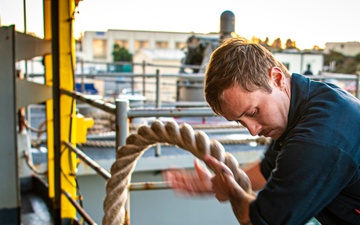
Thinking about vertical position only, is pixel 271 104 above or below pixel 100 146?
above

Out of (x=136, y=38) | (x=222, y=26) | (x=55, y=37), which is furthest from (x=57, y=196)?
(x=136, y=38)

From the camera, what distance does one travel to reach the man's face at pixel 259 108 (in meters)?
1.09

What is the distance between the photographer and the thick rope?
130 cm

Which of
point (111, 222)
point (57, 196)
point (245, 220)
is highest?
point (245, 220)

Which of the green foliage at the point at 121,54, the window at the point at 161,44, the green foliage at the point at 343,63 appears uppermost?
the window at the point at 161,44

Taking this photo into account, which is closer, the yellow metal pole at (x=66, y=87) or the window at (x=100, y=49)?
the yellow metal pole at (x=66, y=87)

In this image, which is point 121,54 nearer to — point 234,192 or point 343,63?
point 343,63

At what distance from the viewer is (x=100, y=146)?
17.7ft

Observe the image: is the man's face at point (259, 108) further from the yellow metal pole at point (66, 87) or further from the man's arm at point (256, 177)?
the yellow metal pole at point (66, 87)

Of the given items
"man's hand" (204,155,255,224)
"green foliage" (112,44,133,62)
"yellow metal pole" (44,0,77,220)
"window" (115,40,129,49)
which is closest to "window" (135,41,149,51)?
"window" (115,40,129,49)

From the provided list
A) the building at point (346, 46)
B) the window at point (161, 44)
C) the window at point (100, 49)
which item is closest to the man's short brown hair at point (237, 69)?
the building at point (346, 46)

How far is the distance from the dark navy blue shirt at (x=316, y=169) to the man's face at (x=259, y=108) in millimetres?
70

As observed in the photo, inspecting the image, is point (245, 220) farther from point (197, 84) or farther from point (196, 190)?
point (197, 84)

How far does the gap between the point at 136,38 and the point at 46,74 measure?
4304cm
